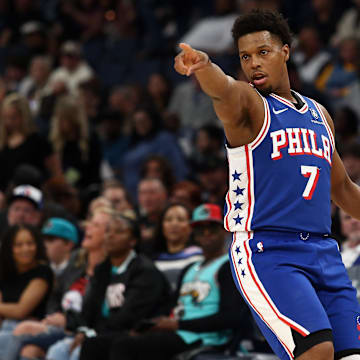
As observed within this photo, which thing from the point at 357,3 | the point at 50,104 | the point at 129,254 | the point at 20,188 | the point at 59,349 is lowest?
the point at 59,349

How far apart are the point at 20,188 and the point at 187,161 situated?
6.93ft

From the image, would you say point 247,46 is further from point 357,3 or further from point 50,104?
point 50,104

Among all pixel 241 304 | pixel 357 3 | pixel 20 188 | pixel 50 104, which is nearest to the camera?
pixel 241 304

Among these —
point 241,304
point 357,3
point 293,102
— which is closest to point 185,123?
point 357,3

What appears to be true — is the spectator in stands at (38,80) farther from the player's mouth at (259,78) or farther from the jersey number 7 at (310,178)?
the jersey number 7 at (310,178)

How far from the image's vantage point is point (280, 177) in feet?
12.6

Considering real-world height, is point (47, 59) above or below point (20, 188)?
above

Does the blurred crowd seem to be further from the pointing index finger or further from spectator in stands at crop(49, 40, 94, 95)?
the pointing index finger

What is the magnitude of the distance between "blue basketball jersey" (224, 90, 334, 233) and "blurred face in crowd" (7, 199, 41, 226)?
16.8ft

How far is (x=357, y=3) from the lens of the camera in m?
10.8

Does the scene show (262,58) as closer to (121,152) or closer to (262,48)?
(262,48)

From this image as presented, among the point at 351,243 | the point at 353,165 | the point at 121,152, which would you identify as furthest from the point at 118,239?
the point at 121,152

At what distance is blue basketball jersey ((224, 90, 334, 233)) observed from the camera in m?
3.85

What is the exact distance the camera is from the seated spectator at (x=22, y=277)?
289 inches
